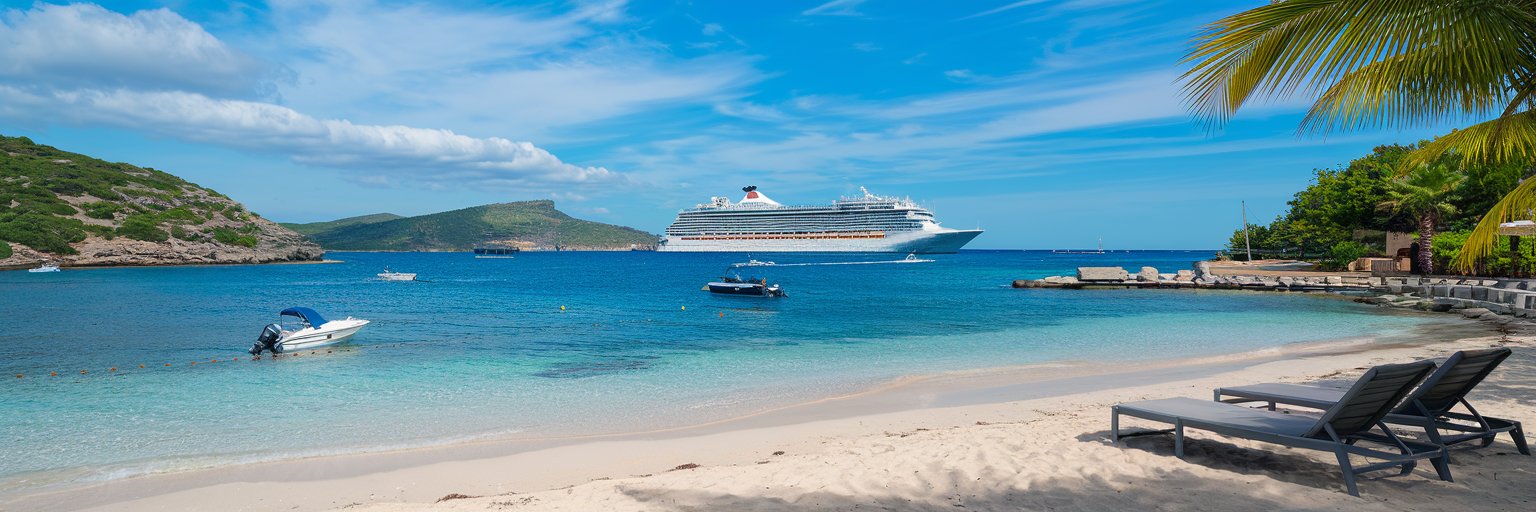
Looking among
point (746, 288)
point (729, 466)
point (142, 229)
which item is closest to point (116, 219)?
point (142, 229)

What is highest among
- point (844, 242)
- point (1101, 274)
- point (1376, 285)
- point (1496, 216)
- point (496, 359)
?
point (844, 242)

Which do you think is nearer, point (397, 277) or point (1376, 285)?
point (1376, 285)

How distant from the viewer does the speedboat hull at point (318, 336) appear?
14148 mm

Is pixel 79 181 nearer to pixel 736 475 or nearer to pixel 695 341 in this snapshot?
pixel 695 341

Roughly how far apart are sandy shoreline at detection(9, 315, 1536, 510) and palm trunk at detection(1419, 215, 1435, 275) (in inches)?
968

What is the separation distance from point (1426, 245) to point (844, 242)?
68.7 metres

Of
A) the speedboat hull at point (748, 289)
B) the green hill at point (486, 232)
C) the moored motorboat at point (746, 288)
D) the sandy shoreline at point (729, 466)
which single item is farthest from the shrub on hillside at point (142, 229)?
the green hill at point (486, 232)

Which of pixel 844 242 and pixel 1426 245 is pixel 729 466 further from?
pixel 844 242

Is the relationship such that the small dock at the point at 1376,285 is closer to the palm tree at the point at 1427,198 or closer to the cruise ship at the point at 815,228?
the palm tree at the point at 1427,198

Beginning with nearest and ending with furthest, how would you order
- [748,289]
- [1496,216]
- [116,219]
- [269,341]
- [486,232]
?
[1496,216] → [269,341] → [748,289] → [116,219] → [486,232]

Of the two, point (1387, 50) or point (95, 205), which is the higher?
point (95, 205)

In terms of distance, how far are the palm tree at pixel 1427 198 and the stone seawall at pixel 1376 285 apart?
1.23 meters

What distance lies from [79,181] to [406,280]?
60499 mm

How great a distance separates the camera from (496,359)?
13.2 metres
